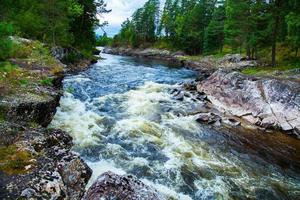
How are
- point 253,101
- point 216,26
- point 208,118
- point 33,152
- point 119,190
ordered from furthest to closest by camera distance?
1. point 216,26
2. point 253,101
3. point 208,118
4. point 33,152
5. point 119,190

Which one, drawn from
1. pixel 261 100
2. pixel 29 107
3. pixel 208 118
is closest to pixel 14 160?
pixel 29 107

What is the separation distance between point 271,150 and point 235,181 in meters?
5.10

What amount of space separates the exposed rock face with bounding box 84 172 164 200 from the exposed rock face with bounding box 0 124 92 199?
179cm

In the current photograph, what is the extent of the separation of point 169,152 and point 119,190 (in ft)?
29.6

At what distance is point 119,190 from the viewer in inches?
200

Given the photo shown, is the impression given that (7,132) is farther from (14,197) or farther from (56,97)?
(56,97)

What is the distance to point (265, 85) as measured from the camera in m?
22.2

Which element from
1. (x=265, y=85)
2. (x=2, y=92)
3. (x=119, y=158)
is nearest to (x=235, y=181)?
(x=119, y=158)

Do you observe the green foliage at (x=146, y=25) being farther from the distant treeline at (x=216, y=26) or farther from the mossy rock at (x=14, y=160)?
the mossy rock at (x=14, y=160)

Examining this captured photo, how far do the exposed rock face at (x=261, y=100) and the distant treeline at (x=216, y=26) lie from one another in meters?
6.91

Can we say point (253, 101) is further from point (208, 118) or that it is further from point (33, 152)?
point (33, 152)

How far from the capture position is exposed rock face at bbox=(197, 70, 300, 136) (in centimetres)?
1927

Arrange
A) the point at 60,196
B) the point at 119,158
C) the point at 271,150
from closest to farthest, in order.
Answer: the point at 60,196, the point at 119,158, the point at 271,150

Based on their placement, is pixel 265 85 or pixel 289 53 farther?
pixel 289 53
